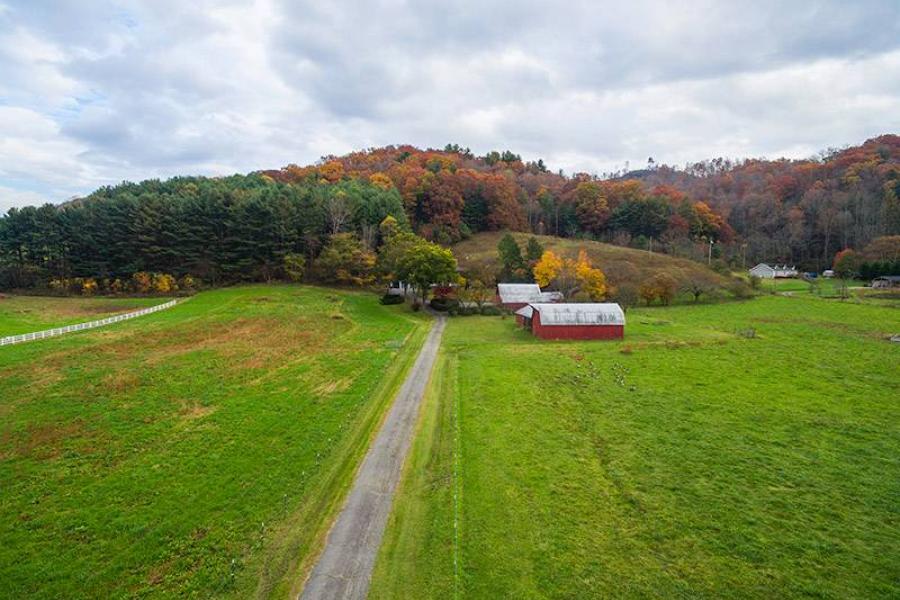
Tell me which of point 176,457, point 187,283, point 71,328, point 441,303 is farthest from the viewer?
point 187,283

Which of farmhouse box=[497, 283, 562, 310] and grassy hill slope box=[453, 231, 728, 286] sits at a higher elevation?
grassy hill slope box=[453, 231, 728, 286]

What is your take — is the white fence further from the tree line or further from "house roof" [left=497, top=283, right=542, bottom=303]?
"house roof" [left=497, top=283, right=542, bottom=303]

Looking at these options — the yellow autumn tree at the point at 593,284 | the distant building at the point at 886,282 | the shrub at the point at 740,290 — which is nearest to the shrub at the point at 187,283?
the yellow autumn tree at the point at 593,284

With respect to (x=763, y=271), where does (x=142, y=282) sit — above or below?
below

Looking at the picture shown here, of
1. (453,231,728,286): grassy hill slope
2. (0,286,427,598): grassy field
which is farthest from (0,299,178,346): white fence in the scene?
(453,231,728,286): grassy hill slope

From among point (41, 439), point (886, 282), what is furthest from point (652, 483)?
point (886, 282)

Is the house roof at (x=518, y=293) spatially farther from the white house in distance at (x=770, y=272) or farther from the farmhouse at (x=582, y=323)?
the white house in distance at (x=770, y=272)

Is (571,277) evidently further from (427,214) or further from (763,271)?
(763,271)

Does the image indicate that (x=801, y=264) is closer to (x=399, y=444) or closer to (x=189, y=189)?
(x=399, y=444)
